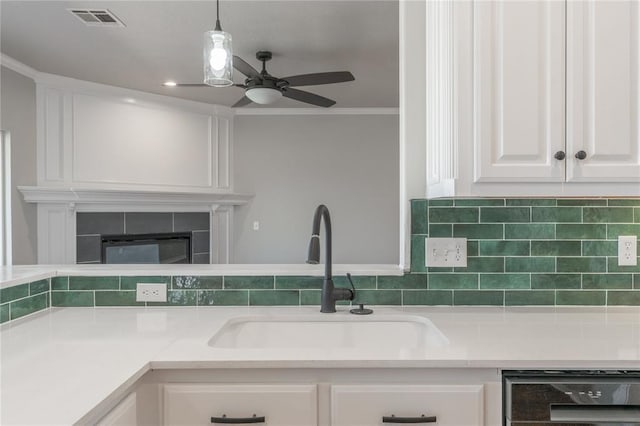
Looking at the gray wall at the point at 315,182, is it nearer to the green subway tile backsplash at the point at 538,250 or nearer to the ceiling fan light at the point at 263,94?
the ceiling fan light at the point at 263,94

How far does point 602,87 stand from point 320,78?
1972mm

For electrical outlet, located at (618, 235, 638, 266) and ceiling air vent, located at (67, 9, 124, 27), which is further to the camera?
Answer: ceiling air vent, located at (67, 9, 124, 27)

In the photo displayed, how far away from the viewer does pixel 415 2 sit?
1.60 metres

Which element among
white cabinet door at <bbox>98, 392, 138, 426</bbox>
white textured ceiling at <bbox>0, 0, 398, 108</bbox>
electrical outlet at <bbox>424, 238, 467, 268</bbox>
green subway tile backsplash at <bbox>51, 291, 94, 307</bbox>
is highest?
white textured ceiling at <bbox>0, 0, 398, 108</bbox>

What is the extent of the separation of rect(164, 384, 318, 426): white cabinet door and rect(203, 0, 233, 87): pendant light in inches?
50.2

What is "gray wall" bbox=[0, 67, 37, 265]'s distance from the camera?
3.14 m

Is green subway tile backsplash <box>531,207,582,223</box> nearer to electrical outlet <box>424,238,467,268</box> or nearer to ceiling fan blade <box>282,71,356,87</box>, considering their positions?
electrical outlet <box>424,238,467,268</box>

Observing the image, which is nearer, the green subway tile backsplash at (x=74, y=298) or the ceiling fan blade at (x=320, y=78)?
the green subway tile backsplash at (x=74, y=298)

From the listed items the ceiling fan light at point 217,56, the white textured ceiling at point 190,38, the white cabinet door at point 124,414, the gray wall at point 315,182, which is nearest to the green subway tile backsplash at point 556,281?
the white cabinet door at point 124,414

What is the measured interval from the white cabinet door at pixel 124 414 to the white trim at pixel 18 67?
133 inches

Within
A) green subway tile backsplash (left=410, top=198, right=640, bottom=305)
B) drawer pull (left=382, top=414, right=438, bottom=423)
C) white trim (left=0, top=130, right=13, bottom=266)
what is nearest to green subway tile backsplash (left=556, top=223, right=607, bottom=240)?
green subway tile backsplash (left=410, top=198, right=640, bottom=305)

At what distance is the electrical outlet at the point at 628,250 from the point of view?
1.55 metres

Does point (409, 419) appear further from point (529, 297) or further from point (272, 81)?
point (272, 81)

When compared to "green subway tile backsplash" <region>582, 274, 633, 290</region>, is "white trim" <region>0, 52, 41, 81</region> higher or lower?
higher
